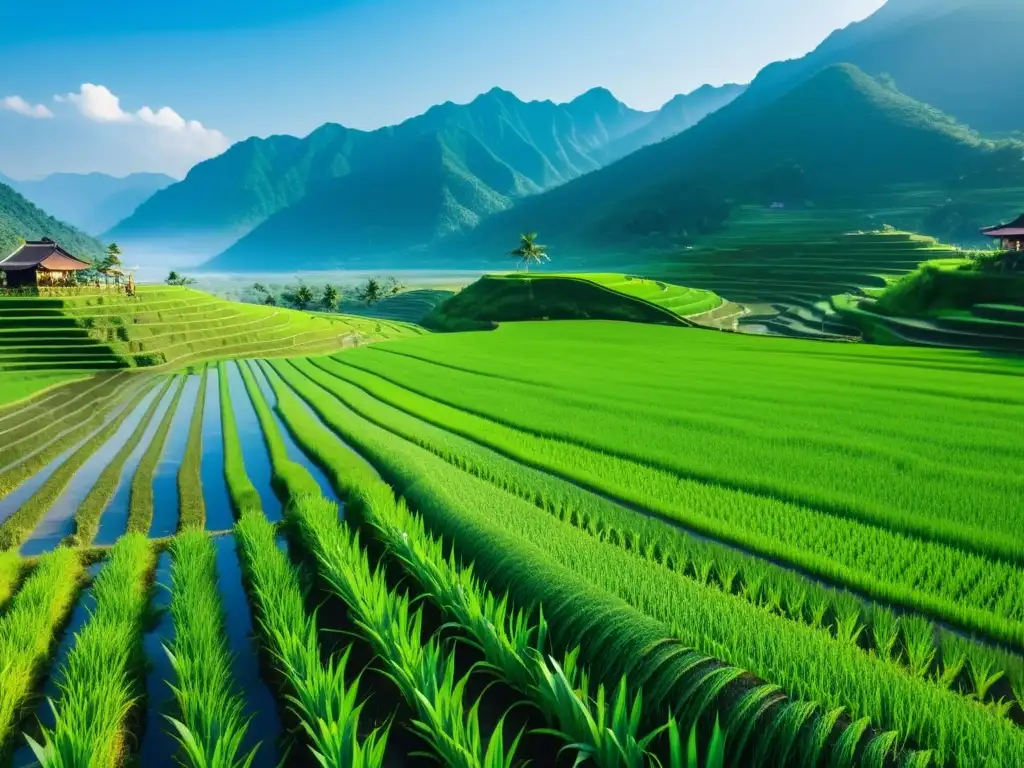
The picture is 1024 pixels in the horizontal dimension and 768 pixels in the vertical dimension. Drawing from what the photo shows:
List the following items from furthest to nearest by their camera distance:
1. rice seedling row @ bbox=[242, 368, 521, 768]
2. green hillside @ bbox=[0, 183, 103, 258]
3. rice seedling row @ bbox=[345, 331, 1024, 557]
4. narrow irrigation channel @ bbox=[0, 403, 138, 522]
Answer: green hillside @ bbox=[0, 183, 103, 258] → narrow irrigation channel @ bbox=[0, 403, 138, 522] → rice seedling row @ bbox=[345, 331, 1024, 557] → rice seedling row @ bbox=[242, 368, 521, 768]

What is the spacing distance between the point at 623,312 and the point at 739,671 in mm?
53014

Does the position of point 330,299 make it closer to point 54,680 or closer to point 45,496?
point 45,496

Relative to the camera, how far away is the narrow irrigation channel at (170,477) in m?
13.2

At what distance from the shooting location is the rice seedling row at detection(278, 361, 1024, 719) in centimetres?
602

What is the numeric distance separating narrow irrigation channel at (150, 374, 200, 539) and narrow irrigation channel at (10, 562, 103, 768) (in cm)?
235

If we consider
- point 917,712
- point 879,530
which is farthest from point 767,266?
point 917,712

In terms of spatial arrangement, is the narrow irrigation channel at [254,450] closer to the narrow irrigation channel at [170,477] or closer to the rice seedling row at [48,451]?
the narrow irrigation channel at [170,477]

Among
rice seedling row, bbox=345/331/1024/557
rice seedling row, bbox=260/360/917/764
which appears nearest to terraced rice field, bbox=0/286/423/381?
rice seedling row, bbox=345/331/1024/557

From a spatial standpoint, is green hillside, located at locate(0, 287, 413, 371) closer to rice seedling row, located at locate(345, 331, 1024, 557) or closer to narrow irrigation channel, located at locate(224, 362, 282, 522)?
narrow irrigation channel, located at locate(224, 362, 282, 522)

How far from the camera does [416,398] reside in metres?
24.1

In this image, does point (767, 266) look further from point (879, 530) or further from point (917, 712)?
point (917, 712)

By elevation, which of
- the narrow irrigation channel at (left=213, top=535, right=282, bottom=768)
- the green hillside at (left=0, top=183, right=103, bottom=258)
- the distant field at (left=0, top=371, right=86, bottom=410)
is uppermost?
the green hillside at (left=0, top=183, right=103, bottom=258)

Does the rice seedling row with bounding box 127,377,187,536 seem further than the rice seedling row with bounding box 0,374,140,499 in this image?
No

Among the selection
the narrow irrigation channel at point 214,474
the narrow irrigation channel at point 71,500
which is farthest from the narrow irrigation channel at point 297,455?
the narrow irrigation channel at point 71,500
